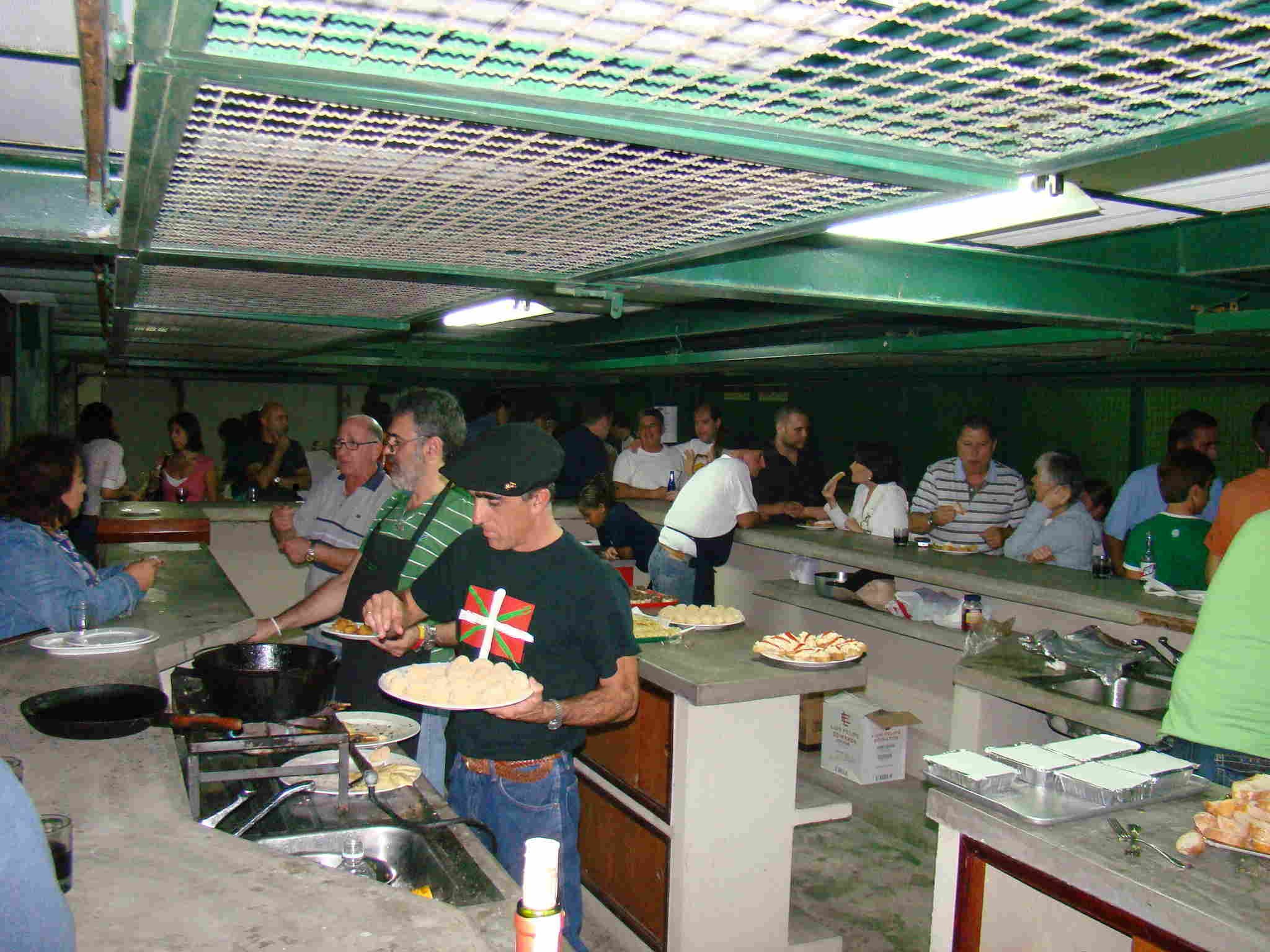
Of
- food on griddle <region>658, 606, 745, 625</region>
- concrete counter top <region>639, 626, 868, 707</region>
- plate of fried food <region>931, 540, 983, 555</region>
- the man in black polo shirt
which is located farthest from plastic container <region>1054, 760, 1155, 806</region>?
the man in black polo shirt

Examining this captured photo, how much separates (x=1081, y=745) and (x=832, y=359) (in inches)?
207

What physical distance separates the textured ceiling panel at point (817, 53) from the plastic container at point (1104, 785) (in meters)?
1.73

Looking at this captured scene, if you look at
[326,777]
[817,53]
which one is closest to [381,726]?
[326,777]

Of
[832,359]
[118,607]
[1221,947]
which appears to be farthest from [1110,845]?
[832,359]

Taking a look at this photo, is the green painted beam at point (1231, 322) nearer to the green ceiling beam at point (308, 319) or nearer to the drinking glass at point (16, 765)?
the green ceiling beam at point (308, 319)

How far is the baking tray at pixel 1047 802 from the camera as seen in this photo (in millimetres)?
2453

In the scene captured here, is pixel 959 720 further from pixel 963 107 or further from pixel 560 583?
pixel 963 107

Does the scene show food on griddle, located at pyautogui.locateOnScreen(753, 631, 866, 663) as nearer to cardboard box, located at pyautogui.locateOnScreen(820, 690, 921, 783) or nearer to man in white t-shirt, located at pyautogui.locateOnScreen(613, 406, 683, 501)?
cardboard box, located at pyautogui.locateOnScreen(820, 690, 921, 783)

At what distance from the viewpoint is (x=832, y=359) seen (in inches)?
309

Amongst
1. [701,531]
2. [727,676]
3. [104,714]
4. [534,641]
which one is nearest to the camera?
[104,714]

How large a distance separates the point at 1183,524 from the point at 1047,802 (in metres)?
3.54

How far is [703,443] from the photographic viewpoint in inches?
378

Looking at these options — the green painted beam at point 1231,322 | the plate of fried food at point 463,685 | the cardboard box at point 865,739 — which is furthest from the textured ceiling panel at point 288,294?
the cardboard box at point 865,739

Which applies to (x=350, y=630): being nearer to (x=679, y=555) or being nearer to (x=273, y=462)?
(x=679, y=555)
